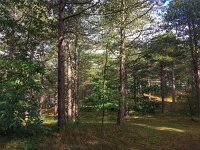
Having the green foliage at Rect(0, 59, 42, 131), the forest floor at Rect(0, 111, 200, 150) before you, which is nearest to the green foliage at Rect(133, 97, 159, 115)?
the forest floor at Rect(0, 111, 200, 150)

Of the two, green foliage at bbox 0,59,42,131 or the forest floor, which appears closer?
green foliage at bbox 0,59,42,131

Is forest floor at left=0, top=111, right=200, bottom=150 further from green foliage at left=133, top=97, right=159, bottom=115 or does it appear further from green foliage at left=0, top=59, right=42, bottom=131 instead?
green foliage at left=133, top=97, right=159, bottom=115

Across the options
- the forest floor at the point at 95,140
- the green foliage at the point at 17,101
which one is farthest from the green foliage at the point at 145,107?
the green foliage at the point at 17,101

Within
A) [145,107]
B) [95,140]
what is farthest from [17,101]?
[145,107]

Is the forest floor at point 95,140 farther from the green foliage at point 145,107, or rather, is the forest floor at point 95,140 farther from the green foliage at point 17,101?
the green foliage at point 145,107

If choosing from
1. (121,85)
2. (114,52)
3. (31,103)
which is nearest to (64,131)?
(31,103)

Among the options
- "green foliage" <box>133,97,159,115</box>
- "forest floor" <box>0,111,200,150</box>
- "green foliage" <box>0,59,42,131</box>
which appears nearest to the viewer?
"green foliage" <box>0,59,42,131</box>

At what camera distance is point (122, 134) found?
1477 centimetres

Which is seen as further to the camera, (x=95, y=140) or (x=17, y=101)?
(x=95, y=140)

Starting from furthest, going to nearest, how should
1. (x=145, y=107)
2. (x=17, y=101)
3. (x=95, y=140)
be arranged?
(x=145, y=107) → (x=95, y=140) → (x=17, y=101)

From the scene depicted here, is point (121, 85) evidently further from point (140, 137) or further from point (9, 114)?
point (9, 114)

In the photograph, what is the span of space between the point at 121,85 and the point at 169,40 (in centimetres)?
1252

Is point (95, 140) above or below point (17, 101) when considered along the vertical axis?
below

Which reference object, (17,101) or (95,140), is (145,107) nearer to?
(95,140)
